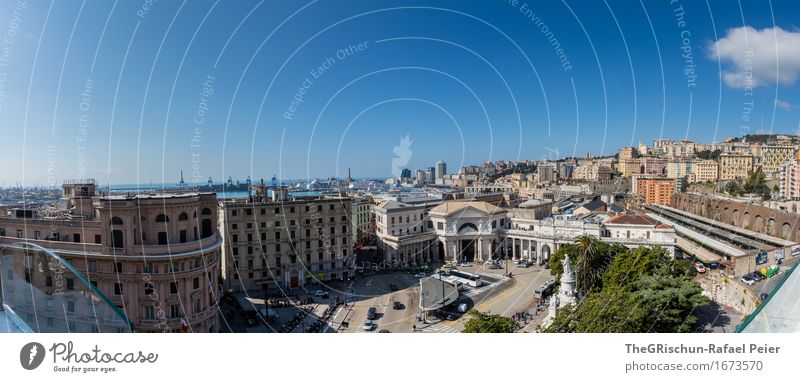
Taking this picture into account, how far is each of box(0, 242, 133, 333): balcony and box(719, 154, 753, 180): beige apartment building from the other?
93.9ft

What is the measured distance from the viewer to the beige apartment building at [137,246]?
7137 mm

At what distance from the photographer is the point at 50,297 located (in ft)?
13.5

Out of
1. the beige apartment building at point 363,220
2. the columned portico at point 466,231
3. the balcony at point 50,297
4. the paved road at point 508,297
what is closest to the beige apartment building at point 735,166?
the columned portico at point 466,231

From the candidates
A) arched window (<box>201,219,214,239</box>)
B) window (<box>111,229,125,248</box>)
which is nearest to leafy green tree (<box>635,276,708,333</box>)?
arched window (<box>201,219,214,239</box>)

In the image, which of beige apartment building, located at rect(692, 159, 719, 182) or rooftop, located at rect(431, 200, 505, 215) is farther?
beige apartment building, located at rect(692, 159, 719, 182)

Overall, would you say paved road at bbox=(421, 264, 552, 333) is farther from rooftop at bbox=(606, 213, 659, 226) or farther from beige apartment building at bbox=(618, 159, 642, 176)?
beige apartment building at bbox=(618, 159, 642, 176)

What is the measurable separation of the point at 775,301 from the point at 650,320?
2801 mm

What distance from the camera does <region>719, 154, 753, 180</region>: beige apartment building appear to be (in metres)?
23.2

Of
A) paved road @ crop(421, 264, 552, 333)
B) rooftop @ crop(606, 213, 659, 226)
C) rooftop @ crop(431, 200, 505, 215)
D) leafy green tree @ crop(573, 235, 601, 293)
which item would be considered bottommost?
paved road @ crop(421, 264, 552, 333)

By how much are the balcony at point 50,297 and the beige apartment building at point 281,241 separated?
823 centimetres

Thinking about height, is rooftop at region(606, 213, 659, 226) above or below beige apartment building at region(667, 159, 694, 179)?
below

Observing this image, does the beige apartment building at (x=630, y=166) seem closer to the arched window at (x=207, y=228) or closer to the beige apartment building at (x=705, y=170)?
the beige apartment building at (x=705, y=170)

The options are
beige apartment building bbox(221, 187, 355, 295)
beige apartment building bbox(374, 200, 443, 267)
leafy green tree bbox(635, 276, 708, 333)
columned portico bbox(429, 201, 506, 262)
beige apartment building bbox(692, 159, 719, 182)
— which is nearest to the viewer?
leafy green tree bbox(635, 276, 708, 333)

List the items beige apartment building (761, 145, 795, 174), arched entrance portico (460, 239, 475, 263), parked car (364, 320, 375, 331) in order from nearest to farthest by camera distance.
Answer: parked car (364, 320, 375, 331) < beige apartment building (761, 145, 795, 174) < arched entrance portico (460, 239, 475, 263)
